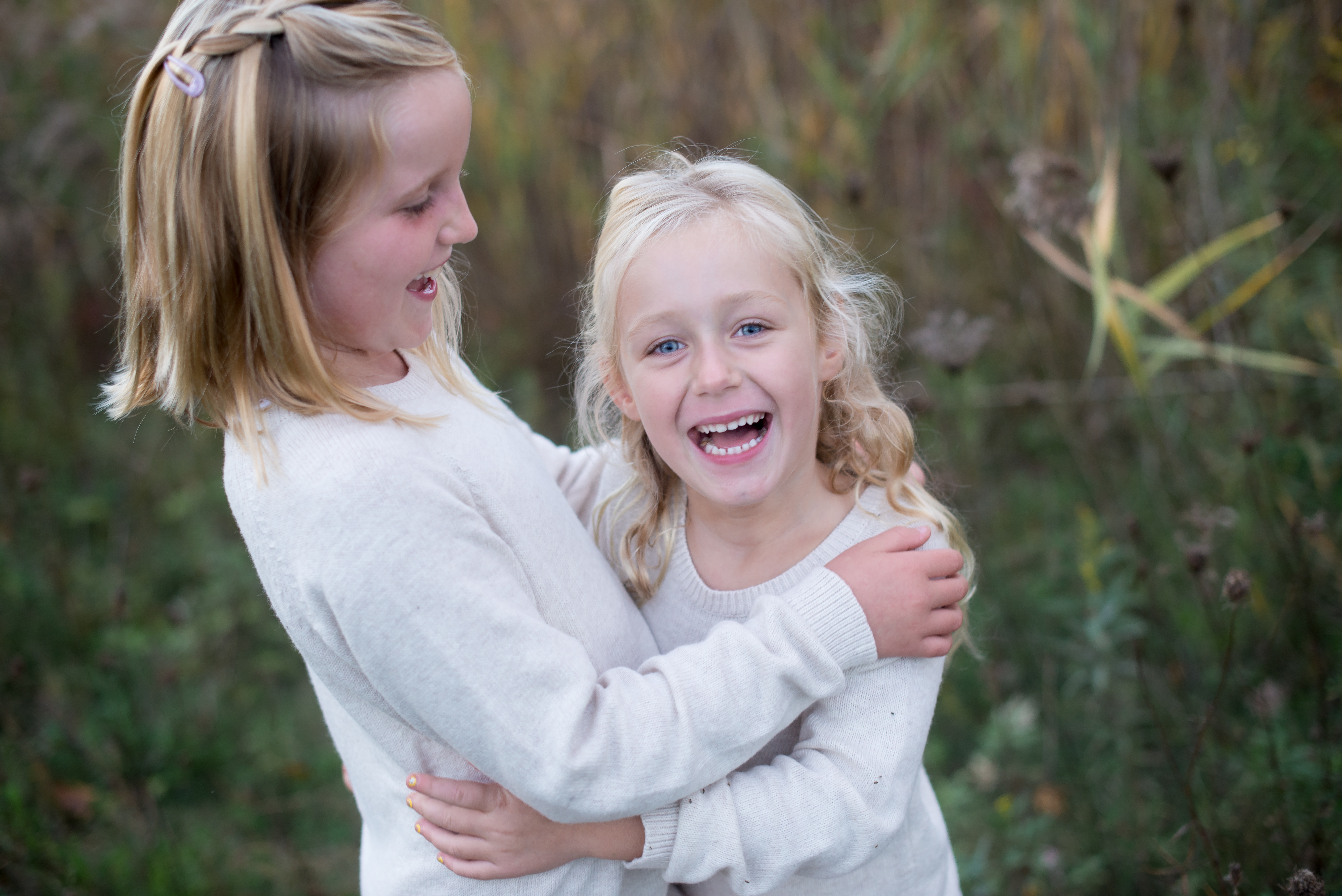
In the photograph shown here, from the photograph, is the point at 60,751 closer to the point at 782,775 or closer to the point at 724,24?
the point at 782,775

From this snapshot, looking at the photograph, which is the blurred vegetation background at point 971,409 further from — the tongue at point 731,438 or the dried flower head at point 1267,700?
the tongue at point 731,438

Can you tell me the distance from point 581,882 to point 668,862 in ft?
0.44

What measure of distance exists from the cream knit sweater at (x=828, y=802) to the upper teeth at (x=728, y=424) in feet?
0.71

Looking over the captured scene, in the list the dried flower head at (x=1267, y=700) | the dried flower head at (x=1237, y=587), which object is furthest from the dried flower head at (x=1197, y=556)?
the dried flower head at (x=1267, y=700)

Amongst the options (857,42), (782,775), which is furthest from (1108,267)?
(782,775)

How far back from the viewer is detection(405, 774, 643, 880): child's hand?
1.12 m

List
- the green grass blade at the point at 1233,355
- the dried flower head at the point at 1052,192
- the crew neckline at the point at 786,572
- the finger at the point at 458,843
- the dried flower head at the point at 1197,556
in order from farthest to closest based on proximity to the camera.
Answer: the dried flower head at the point at 1052,192
the green grass blade at the point at 1233,355
the dried flower head at the point at 1197,556
the crew neckline at the point at 786,572
the finger at the point at 458,843

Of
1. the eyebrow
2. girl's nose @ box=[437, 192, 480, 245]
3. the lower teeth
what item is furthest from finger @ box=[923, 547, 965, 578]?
girl's nose @ box=[437, 192, 480, 245]

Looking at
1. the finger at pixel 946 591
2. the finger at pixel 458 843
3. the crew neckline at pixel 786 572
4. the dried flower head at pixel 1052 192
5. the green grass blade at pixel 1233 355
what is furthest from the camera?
the dried flower head at pixel 1052 192

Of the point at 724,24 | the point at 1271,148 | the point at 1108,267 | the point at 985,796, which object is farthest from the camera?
the point at 724,24

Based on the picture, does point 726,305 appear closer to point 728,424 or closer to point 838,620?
point 728,424

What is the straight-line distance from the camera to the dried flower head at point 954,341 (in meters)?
1.95

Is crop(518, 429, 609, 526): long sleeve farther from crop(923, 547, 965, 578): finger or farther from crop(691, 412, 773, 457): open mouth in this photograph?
crop(923, 547, 965, 578): finger

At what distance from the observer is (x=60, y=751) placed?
2.53 m
